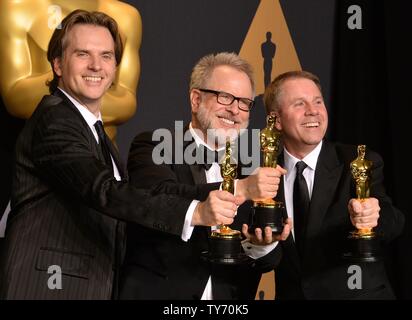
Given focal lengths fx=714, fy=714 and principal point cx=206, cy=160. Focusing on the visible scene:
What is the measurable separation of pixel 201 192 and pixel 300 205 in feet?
1.28

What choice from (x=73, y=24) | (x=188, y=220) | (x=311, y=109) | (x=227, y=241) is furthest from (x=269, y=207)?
(x=73, y=24)

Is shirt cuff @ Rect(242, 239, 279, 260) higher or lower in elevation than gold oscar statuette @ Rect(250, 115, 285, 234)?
lower

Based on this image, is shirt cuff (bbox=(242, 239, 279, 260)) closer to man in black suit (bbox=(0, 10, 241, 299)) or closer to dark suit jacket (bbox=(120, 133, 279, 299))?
dark suit jacket (bbox=(120, 133, 279, 299))

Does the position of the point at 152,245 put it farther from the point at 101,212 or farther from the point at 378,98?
the point at 378,98

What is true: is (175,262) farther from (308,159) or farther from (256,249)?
(308,159)

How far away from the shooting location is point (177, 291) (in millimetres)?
1946

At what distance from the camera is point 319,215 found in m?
2.11

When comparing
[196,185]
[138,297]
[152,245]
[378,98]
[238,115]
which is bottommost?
[138,297]

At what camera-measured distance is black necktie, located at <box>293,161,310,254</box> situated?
213 centimetres

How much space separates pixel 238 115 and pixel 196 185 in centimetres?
32

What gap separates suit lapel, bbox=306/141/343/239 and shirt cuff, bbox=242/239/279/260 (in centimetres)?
15

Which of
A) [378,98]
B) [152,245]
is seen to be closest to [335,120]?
[378,98]

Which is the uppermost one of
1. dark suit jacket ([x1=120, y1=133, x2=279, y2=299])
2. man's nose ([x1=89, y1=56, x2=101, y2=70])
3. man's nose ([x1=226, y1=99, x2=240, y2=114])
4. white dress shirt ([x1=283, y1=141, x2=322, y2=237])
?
man's nose ([x1=89, y1=56, x2=101, y2=70])

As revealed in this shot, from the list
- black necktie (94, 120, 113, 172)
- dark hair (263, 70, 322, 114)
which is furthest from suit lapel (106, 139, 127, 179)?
dark hair (263, 70, 322, 114)
